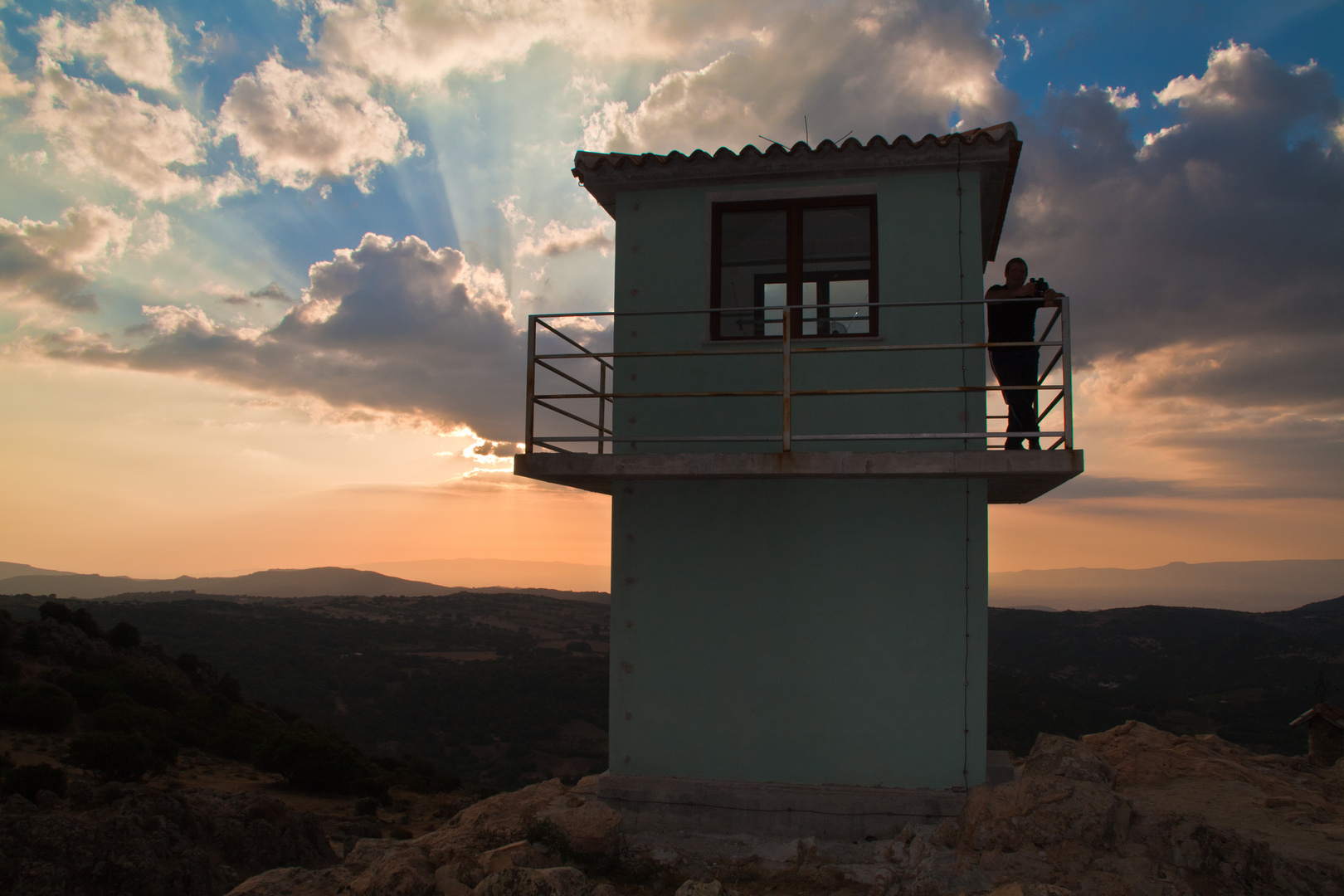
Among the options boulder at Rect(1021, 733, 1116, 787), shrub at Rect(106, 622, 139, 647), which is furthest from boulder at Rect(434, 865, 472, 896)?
shrub at Rect(106, 622, 139, 647)

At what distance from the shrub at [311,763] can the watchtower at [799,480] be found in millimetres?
15977

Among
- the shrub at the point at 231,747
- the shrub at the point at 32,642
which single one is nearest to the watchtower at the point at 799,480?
the shrub at the point at 231,747

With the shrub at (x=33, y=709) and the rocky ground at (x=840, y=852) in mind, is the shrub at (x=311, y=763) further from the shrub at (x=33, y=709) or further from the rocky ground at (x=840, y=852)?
the rocky ground at (x=840, y=852)

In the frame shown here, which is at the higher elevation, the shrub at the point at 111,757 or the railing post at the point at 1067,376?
the railing post at the point at 1067,376

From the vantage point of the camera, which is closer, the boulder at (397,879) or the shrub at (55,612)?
the boulder at (397,879)

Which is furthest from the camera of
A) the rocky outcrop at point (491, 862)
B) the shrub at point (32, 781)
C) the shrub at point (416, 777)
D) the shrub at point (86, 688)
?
the shrub at point (86, 688)

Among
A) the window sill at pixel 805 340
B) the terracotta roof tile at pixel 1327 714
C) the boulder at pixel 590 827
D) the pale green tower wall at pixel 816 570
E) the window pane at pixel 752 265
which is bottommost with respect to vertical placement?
the terracotta roof tile at pixel 1327 714

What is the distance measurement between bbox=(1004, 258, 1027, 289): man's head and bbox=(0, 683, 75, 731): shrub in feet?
82.6

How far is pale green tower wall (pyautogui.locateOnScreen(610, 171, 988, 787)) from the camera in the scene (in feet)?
22.0

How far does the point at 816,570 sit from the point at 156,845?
7.93m

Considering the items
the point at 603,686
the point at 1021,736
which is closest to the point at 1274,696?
the point at 1021,736

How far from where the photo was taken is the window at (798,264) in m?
7.51

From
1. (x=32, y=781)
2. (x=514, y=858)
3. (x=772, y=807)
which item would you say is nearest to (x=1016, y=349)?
(x=772, y=807)

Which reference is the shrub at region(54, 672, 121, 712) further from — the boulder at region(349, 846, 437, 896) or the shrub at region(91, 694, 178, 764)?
the boulder at region(349, 846, 437, 896)
